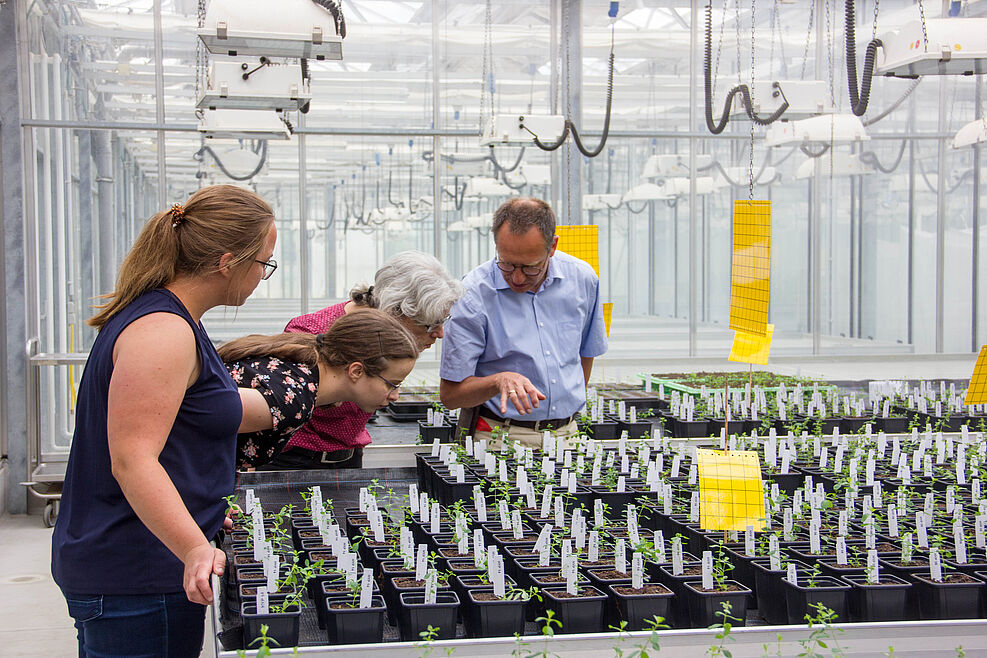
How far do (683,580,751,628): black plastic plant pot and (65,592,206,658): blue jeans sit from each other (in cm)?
83

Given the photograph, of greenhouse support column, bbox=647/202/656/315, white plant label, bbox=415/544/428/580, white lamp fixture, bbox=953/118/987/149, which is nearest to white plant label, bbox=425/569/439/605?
white plant label, bbox=415/544/428/580

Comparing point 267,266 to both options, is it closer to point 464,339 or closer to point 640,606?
point 640,606

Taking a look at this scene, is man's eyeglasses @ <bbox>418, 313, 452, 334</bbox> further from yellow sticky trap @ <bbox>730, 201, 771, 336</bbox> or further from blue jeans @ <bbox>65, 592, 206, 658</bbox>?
blue jeans @ <bbox>65, 592, 206, 658</bbox>

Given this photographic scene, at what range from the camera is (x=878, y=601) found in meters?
1.75

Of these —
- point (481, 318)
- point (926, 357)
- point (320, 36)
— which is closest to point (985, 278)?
point (926, 357)

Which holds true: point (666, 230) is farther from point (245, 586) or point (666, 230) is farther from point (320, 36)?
point (245, 586)

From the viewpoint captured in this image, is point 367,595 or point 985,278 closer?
point 367,595

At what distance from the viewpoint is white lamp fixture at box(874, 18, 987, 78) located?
2766mm

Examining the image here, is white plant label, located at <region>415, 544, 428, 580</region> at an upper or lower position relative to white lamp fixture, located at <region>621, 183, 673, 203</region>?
lower

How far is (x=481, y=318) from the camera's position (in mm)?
2943

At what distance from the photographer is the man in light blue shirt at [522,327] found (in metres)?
2.81

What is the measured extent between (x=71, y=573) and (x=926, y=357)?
697 centimetres

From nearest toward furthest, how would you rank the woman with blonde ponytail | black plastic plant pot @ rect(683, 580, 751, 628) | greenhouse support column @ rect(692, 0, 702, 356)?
the woman with blonde ponytail, black plastic plant pot @ rect(683, 580, 751, 628), greenhouse support column @ rect(692, 0, 702, 356)

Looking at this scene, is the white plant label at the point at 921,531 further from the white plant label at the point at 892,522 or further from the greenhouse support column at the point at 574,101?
the greenhouse support column at the point at 574,101
